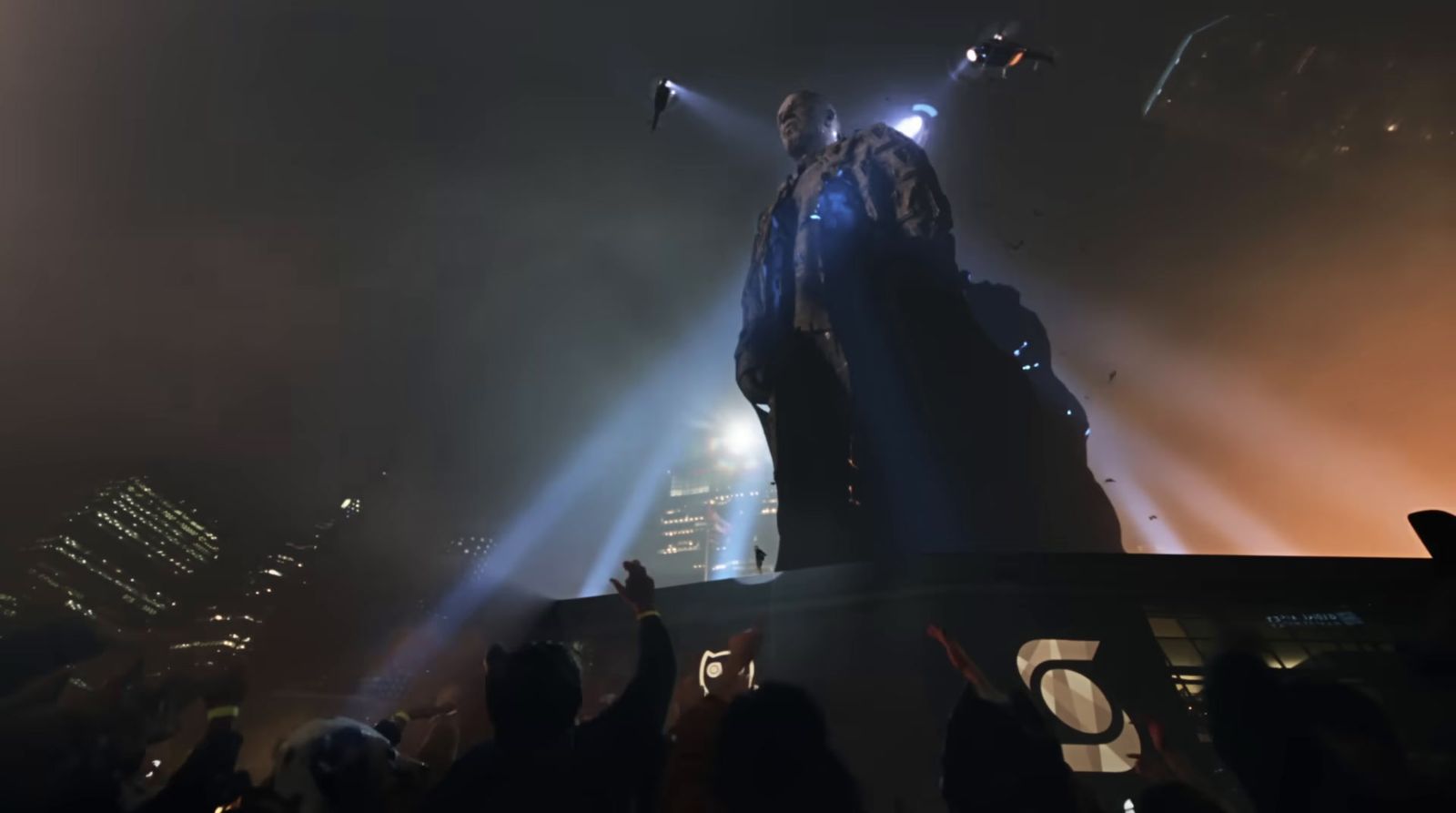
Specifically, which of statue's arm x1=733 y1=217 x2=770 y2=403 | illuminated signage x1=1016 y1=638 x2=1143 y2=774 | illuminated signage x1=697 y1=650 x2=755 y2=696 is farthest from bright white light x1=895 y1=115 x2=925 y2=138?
illuminated signage x1=697 y1=650 x2=755 y2=696

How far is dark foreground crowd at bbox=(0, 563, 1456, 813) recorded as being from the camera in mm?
3279

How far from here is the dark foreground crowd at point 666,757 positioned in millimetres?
3279

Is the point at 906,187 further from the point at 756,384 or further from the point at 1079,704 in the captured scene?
the point at 1079,704

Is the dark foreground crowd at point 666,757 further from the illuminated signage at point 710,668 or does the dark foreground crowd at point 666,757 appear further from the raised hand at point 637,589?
the illuminated signage at point 710,668

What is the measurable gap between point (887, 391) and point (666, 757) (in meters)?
12.7

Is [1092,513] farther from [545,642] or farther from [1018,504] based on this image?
[545,642]

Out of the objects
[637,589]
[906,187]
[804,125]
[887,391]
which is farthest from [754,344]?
[637,589]

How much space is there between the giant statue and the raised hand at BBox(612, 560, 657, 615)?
33.0ft

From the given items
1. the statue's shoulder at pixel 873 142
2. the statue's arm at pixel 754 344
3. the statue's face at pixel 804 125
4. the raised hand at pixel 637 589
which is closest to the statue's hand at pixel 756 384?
the statue's arm at pixel 754 344

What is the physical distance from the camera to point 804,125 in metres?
20.9

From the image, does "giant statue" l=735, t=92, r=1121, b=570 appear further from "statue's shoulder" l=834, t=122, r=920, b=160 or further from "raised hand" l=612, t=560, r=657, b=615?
"raised hand" l=612, t=560, r=657, b=615

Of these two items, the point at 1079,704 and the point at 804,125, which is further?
the point at 804,125

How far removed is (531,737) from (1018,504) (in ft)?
46.0

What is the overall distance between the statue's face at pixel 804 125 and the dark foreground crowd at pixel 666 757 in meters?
19.8
